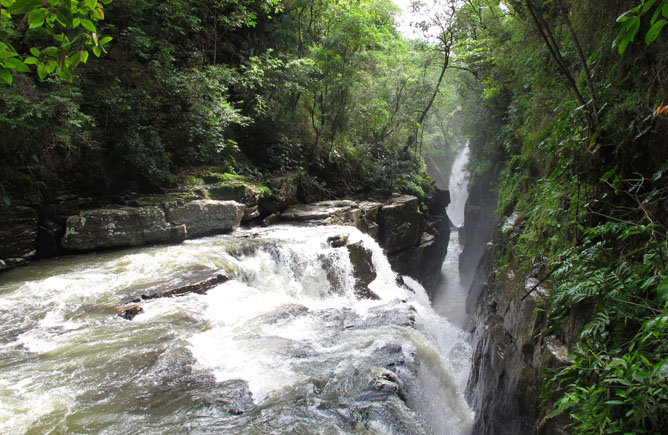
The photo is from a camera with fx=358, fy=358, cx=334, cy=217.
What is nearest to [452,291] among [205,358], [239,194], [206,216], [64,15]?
[239,194]

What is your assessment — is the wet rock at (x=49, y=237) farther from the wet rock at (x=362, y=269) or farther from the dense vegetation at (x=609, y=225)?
the dense vegetation at (x=609, y=225)

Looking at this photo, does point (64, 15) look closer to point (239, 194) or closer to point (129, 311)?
point (129, 311)

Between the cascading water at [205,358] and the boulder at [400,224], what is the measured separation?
6.11 meters

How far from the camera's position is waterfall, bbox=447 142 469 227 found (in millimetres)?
29555

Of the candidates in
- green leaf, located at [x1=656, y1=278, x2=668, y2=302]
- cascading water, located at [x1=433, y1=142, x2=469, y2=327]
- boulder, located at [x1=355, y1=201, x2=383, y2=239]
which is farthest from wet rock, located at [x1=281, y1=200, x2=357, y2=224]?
green leaf, located at [x1=656, y1=278, x2=668, y2=302]

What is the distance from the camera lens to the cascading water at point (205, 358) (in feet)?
10.9

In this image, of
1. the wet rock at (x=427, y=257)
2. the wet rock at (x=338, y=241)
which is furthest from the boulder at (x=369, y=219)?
the wet rock at (x=338, y=241)

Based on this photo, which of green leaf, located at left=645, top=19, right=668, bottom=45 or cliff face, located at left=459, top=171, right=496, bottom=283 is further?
cliff face, located at left=459, top=171, right=496, bottom=283

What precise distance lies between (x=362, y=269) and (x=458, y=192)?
24997mm

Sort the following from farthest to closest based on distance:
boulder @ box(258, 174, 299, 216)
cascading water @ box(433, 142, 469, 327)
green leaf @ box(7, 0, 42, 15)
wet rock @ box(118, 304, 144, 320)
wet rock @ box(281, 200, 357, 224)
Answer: cascading water @ box(433, 142, 469, 327), boulder @ box(258, 174, 299, 216), wet rock @ box(281, 200, 357, 224), wet rock @ box(118, 304, 144, 320), green leaf @ box(7, 0, 42, 15)

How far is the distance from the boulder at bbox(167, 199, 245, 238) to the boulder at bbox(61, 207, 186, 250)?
25 cm

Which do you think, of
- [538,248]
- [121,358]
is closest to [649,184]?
[538,248]

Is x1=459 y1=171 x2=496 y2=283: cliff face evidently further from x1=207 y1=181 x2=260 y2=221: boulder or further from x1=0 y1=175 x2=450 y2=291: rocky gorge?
x1=207 y1=181 x2=260 y2=221: boulder

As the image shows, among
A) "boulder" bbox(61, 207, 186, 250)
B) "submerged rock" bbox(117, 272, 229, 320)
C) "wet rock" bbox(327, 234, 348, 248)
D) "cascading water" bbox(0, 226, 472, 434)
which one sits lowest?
"cascading water" bbox(0, 226, 472, 434)
